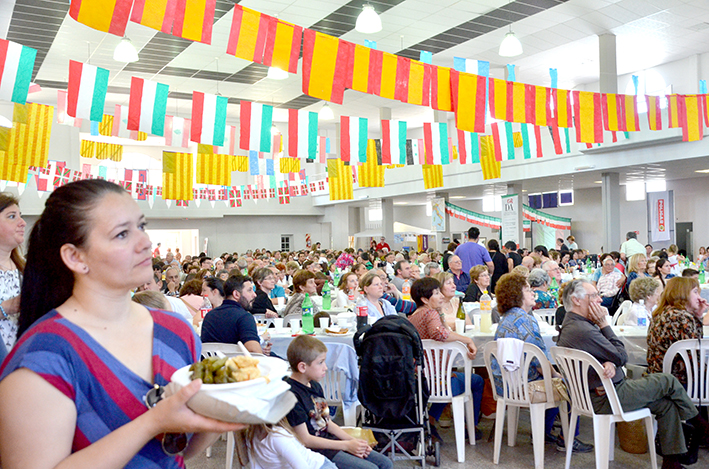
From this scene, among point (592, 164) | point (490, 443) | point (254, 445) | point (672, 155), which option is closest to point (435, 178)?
point (592, 164)

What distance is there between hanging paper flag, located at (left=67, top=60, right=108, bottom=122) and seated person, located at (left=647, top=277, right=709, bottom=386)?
6311mm

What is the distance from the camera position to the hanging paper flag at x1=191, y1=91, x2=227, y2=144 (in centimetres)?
789

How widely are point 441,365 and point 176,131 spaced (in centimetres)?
962

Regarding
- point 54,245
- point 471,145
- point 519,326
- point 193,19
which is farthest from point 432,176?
point 54,245

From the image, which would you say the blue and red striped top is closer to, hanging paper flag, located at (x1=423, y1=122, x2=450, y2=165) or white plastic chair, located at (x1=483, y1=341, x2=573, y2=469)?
white plastic chair, located at (x1=483, y1=341, x2=573, y2=469)

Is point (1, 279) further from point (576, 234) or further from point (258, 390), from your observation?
point (576, 234)

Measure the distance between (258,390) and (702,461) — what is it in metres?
4.08

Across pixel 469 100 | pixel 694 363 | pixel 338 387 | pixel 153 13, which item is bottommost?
pixel 338 387

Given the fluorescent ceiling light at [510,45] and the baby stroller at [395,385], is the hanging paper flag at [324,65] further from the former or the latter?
the fluorescent ceiling light at [510,45]

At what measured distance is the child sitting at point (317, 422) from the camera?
118 inches

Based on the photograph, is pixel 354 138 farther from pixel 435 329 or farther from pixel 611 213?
pixel 611 213

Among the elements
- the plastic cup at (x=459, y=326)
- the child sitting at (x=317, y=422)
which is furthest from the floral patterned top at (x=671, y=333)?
the child sitting at (x=317, y=422)

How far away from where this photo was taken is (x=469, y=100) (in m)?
6.97

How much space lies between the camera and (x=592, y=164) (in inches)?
532
